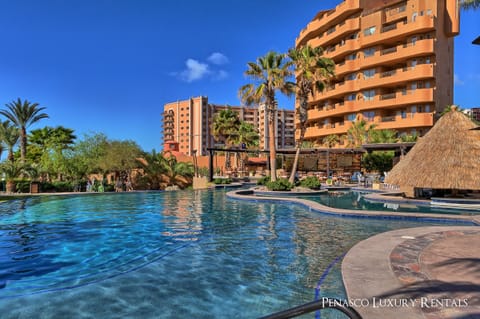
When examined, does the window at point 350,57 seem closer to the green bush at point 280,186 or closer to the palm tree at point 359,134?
the palm tree at point 359,134

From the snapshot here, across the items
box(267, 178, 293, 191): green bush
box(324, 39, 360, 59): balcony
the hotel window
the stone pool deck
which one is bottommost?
the stone pool deck

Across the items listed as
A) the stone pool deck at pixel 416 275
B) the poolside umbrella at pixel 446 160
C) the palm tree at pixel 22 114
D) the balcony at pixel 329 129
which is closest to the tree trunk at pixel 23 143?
the palm tree at pixel 22 114

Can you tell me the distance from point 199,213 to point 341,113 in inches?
1480

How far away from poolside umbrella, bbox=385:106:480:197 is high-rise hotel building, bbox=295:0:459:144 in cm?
2671

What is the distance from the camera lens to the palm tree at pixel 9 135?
3562 cm

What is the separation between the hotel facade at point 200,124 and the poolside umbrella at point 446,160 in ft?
298

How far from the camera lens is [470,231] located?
26.9 ft

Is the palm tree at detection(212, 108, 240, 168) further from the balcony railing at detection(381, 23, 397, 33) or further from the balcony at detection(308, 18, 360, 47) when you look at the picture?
the balcony railing at detection(381, 23, 397, 33)

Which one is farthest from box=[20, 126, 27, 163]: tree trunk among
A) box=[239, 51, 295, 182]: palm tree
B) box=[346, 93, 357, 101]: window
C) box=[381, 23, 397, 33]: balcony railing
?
box=[381, 23, 397, 33]: balcony railing

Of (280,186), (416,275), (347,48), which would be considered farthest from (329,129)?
(416,275)

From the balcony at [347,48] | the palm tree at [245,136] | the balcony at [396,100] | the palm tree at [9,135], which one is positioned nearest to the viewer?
the palm tree at [9,135]

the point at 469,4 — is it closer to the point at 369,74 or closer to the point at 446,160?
the point at 446,160

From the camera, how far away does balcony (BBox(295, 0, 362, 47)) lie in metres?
Answer: 45.7

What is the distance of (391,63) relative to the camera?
42.2m
